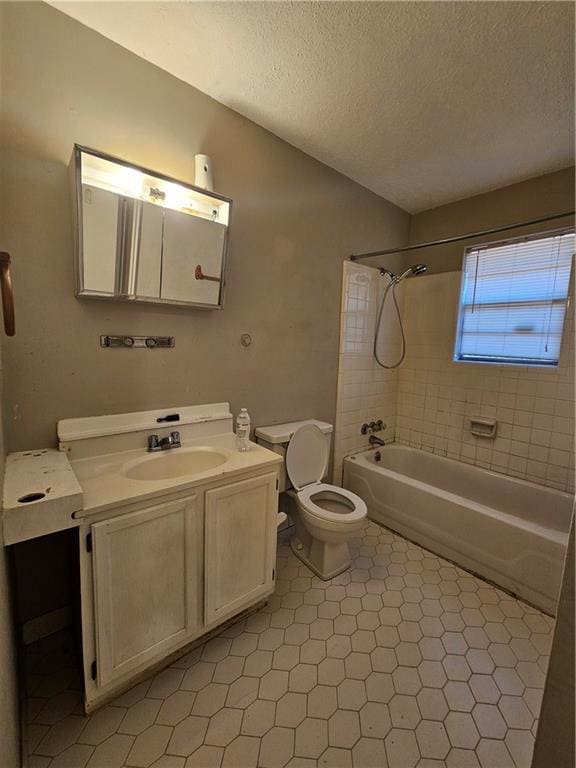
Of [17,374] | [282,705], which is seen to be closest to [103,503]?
[17,374]

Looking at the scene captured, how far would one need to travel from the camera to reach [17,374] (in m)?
1.30

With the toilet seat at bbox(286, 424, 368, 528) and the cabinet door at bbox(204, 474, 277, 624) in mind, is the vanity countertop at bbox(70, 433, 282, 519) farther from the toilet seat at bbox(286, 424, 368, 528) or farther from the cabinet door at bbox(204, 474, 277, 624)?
the toilet seat at bbox(286, 424, 368, 528)

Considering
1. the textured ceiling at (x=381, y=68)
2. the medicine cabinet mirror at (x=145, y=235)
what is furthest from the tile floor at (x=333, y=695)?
the textured ceiling at (x=381, y=68)

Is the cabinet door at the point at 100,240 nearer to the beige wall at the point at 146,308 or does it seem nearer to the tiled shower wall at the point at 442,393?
the beige wall at the point at 146,308

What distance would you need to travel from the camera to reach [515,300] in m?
2.41

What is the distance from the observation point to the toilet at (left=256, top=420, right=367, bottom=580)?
186cm

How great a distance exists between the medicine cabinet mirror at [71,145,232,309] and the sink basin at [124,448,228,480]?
0.73 meters

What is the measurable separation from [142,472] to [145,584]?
47 cm

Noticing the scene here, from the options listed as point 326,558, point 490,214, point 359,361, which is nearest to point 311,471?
point 326,558

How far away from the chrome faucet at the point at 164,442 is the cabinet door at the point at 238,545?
0.39m

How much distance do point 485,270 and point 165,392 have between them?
2.51 meters

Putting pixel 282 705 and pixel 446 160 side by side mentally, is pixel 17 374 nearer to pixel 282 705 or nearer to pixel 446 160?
pixel 282 705

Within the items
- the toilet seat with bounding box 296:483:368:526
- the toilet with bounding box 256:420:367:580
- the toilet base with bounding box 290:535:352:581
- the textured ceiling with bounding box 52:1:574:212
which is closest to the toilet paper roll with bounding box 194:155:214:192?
the textured ceiling with bounding box 52:1:574:212

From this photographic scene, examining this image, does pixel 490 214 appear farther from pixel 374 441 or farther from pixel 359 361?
pixel 374 441
